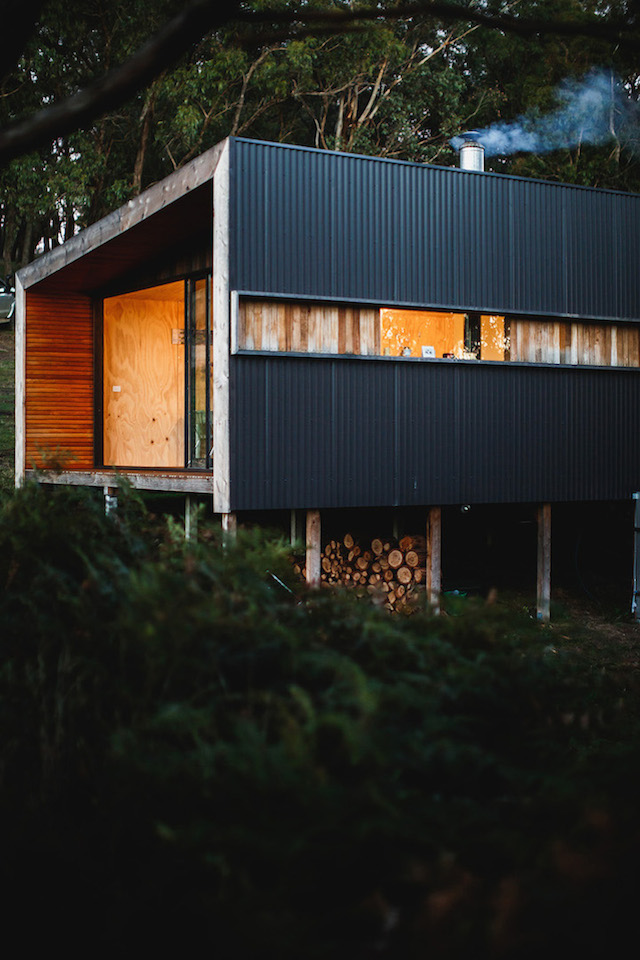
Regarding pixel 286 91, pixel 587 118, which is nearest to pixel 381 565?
pixel 286 91

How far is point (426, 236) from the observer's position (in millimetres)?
9227

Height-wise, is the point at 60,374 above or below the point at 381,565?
above

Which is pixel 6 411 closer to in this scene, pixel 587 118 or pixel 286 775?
pixel 587 118

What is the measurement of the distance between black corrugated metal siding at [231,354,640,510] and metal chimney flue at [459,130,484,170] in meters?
2.52

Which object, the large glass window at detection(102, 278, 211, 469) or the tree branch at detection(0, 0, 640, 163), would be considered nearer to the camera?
the tree branch at detection(0, 0, 640, 163)

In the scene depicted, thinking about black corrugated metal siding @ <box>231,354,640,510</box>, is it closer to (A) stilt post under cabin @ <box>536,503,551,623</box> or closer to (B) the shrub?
(A) stilt post under cabin @ <box>536,503,551,623</box>

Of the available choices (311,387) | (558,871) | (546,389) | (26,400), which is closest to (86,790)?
(558,871)

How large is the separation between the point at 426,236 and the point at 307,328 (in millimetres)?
1707

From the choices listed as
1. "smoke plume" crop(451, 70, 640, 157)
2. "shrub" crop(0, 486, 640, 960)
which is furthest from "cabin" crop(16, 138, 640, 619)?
"smoke plume" crop(451, 70, 640, 157)

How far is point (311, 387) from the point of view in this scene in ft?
28.1

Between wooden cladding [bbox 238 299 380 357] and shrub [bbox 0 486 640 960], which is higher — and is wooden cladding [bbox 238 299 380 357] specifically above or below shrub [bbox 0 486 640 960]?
above

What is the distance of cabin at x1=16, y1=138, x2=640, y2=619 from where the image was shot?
828 centimetres

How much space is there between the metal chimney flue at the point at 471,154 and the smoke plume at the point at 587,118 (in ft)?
48.0

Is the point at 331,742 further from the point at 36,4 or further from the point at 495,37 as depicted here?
the point at 495,37
